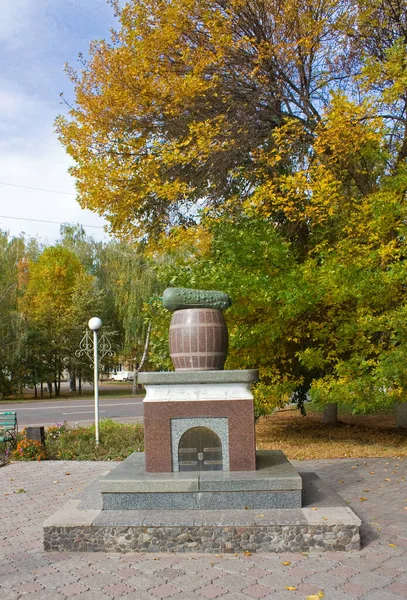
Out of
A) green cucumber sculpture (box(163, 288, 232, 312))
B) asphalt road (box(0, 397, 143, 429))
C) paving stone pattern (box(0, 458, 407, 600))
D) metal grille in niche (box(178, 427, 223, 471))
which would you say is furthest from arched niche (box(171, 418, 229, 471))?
asphalt road (box(0, 397, 143, 429))

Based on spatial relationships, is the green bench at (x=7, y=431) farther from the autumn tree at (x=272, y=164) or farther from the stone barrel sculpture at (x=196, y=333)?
the stone barrel sculpture at (x=196, y=333)

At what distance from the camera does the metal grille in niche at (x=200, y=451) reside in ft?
19.5

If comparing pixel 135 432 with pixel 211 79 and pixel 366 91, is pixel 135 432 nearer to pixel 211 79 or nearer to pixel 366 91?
pixel 211 79

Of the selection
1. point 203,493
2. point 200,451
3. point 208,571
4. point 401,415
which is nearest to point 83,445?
point 200,451

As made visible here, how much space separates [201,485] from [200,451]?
58 cm

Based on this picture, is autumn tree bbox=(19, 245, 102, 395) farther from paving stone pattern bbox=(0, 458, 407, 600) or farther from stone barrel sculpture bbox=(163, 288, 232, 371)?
paving stone pattern bbox=(0, 458, 407, 600)

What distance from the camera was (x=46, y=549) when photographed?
5.14 meters

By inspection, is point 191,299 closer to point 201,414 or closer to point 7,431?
point 201,414

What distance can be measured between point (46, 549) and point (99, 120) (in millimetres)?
8983

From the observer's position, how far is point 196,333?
6.21 meters

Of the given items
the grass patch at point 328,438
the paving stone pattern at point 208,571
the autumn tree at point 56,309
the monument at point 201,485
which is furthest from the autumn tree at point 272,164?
the autumn tree at point 56,309

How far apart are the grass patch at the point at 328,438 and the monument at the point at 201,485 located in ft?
12.0

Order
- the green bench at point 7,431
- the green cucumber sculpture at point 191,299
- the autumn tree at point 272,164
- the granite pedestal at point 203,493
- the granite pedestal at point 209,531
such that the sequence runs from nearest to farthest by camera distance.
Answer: the granite pedestal at point 209,531 < the granite pedestal at point 203,493 < the green cucumber sculpture at point 191,299 < the autumn tree at point 272,164 < the green bench at point 7,431

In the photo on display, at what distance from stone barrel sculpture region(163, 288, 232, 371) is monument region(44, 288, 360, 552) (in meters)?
0.01
